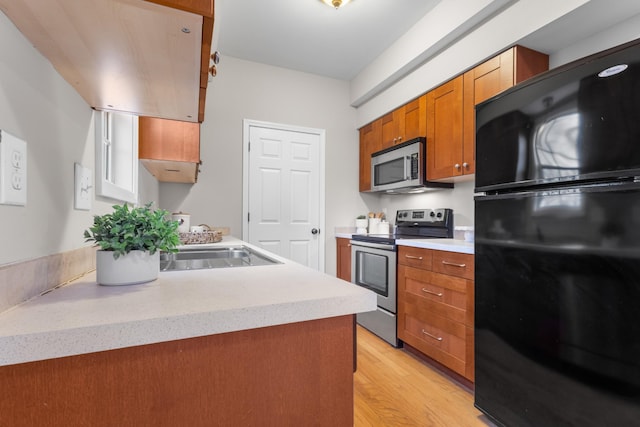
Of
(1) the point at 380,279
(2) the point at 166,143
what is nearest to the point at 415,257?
A: (1) the point at 380,279

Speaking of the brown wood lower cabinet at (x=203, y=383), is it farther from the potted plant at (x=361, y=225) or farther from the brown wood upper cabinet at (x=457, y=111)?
the potted plant at (x=361, y=225)

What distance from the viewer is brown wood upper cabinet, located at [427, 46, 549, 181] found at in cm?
194

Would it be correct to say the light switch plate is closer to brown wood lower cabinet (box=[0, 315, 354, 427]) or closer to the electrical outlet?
the electrical outlet

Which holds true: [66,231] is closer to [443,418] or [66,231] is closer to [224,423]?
[224,423]

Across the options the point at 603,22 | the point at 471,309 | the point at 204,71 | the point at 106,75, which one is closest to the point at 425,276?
the point at 471,309

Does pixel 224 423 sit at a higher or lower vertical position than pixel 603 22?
lower

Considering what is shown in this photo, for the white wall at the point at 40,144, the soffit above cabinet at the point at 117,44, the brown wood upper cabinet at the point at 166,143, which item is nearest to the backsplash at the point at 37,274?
the white wall at the point at 40,144

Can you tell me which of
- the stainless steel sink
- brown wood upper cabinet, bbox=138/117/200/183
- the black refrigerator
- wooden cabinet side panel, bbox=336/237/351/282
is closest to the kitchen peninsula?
the stainless steel sink

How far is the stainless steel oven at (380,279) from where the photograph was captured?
2.48 meters

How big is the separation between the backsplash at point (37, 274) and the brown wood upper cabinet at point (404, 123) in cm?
252

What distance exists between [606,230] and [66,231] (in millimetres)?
1694

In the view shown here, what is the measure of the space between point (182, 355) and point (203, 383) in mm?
66

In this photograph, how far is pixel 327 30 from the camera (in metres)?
2.64

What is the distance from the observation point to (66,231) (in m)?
0.77
